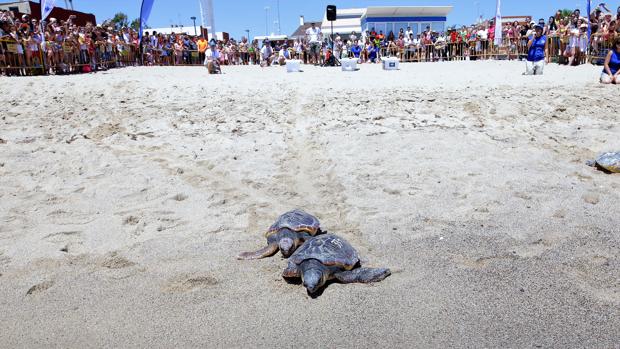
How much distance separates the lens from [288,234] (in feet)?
10.4

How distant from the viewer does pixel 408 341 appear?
2285mm

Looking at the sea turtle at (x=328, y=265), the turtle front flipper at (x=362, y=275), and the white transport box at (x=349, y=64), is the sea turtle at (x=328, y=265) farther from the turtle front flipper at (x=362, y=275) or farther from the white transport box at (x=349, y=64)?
the white transport box at (x=349, y=64)

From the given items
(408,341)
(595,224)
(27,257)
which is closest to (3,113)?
(27,257)

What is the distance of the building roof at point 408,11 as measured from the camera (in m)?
28.7

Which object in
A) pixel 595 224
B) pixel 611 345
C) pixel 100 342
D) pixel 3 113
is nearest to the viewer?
pixel 611 345

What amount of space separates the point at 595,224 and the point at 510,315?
160 cm

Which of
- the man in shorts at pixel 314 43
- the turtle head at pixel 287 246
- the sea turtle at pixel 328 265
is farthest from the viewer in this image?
the man in shorts at pixel 314 43

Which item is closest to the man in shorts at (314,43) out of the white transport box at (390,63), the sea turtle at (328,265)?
the white transport box at (390,63)

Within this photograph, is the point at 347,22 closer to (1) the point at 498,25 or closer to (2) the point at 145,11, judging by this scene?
(1) the point at 498,25

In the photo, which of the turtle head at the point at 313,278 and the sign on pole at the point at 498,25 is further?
the sign on pole at the point at 498,25

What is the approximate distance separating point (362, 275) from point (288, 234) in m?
0.65

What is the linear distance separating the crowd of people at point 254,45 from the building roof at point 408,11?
8.71 meters

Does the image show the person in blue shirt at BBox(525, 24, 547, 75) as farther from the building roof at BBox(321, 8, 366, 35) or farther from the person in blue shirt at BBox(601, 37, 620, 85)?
the building roof at BBox(321, 8, 366, 35)

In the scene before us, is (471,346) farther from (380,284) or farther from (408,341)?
(380,284)
